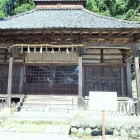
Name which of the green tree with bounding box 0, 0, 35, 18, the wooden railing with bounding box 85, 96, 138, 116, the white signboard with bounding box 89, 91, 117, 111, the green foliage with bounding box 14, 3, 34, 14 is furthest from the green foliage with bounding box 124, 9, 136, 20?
the white signboard with bounding box 89, 91, 117, 111

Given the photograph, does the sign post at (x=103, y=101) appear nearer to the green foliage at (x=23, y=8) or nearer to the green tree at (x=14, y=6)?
the green foliage at (x=23, y=8)

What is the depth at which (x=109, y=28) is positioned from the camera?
1071 cm

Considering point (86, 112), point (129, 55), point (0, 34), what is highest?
point (0, 34)

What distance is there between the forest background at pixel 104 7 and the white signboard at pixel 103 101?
23.4 metres

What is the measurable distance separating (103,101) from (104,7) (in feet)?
90.8

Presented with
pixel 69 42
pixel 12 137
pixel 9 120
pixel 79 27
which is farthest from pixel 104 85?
pixel 12 137

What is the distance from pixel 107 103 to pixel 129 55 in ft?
27.5

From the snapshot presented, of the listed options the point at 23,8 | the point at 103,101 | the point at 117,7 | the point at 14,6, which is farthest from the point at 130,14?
the point at 103,101

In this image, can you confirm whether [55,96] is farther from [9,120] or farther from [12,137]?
[12,137]

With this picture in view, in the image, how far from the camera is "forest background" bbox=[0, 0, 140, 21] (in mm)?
28181

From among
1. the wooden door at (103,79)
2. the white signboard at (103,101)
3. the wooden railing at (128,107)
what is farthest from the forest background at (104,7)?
the white signboard at (103,101)

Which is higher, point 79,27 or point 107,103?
point 79,27

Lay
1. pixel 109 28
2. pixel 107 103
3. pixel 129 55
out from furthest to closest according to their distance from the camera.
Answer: pixel 129 55 < pixel 109 28 < pixel 107 103

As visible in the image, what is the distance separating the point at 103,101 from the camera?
588 cm
